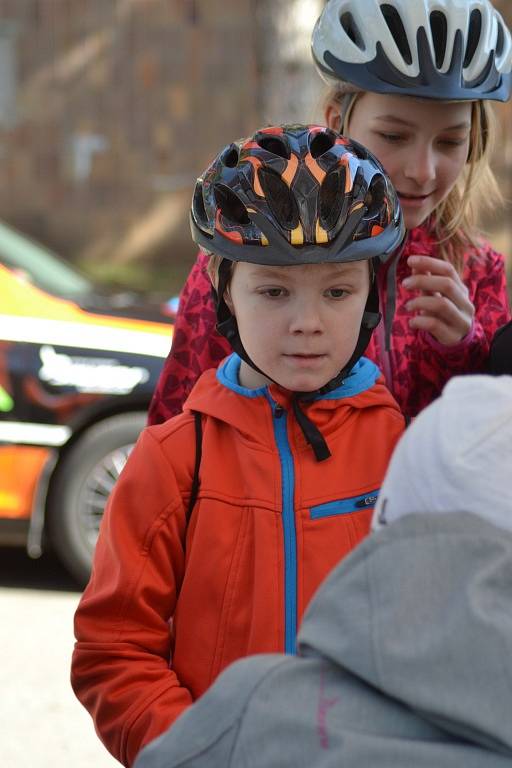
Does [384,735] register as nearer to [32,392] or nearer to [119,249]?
[32,392]

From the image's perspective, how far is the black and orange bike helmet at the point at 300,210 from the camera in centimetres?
232

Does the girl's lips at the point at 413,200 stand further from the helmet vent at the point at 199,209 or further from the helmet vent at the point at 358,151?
the helmet vent at the point at 199,209

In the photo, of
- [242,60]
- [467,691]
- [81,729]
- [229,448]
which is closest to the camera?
[467,691]

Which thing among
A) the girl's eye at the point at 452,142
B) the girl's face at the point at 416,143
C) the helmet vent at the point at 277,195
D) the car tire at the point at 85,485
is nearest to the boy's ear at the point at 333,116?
the girl's face at the point at 416,143

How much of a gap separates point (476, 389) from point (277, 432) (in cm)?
91

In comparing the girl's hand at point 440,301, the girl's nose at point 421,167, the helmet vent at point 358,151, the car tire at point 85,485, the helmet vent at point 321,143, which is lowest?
the car tire at point 85,485

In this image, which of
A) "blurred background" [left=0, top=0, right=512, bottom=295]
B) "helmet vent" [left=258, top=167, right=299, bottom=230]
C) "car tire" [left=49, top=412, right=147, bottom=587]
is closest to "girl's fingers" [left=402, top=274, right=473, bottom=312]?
"helmet vent" [left=258, top=167, right=299, bottom=230]

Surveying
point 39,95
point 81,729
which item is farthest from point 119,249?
point 81,729

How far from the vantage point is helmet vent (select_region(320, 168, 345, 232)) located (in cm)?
241

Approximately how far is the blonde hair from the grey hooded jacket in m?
1.60

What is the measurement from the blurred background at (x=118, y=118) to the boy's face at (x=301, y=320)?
1431 cm

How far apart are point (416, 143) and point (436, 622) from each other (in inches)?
65.5

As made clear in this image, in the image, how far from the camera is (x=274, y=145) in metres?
2.45

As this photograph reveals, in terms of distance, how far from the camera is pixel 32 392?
20.3ft
